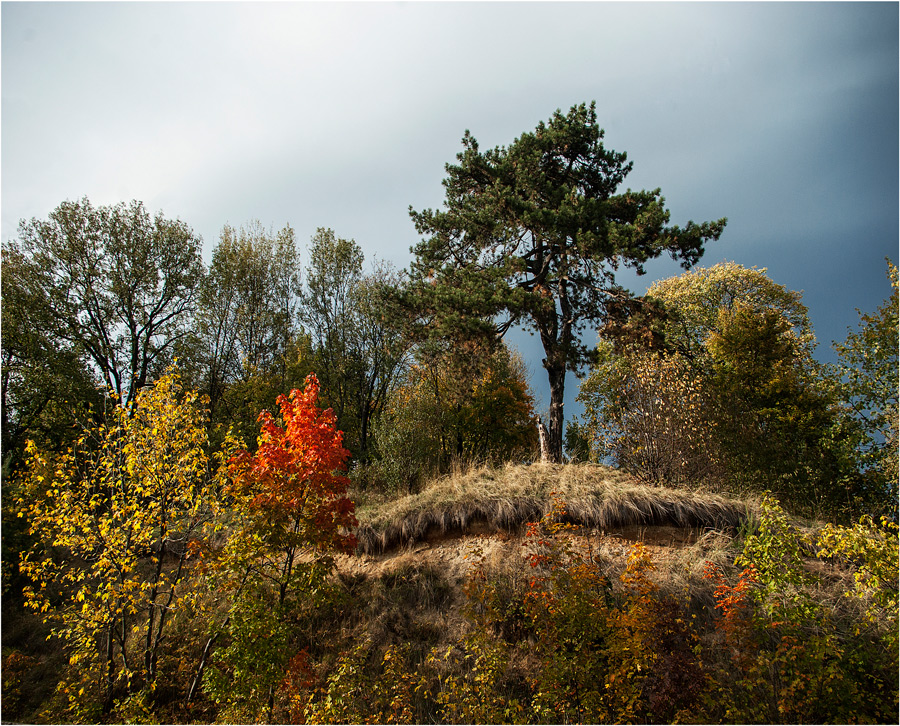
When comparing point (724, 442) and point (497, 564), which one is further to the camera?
point (724, 442)

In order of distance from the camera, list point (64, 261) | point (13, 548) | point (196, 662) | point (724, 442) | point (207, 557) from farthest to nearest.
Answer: point (64, 261) → point (724, 442) → point (13, 548) → point (196, 662) → point (207, 557)

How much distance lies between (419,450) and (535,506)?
18.8 feet

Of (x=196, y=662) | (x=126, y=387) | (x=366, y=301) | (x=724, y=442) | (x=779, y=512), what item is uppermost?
(x=366, y=301)

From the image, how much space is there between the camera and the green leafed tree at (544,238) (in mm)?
13438

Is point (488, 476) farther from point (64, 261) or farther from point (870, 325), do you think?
point (64, 261)

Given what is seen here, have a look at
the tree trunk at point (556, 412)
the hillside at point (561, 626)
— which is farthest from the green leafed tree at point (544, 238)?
the hillside at point (561, 626)

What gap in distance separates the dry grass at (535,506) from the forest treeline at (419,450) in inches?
33.6

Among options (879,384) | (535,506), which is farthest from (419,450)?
(879,384)

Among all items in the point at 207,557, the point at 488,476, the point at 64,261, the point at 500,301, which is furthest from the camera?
the point at 64,261

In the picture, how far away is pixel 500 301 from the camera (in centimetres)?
1345

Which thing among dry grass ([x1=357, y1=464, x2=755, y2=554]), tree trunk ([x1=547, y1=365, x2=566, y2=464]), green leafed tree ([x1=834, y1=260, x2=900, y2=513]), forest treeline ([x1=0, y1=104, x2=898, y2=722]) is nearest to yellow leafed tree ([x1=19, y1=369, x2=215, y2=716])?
forest treeline ([x1=0, y1=104, x2=898, y2=722])

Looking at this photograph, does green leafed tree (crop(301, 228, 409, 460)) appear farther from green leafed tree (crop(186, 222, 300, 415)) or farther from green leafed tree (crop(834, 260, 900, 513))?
green leafed tree (crop(834, 260, 900, 513))

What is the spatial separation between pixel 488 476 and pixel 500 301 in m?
4.80

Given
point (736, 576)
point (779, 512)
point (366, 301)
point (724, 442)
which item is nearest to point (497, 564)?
point (736, 576)
